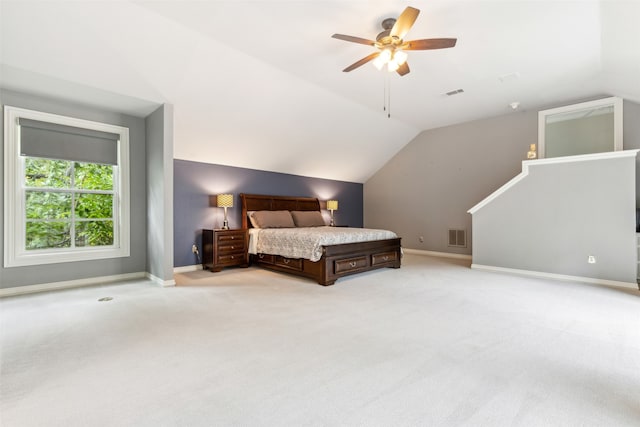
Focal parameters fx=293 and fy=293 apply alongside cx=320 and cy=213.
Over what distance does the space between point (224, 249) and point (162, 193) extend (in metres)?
1.44

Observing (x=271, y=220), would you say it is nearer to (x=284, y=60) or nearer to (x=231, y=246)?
(x=231, y=246)

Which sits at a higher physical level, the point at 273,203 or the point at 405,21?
the point at 405,21

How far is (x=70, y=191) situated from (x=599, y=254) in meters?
7.55

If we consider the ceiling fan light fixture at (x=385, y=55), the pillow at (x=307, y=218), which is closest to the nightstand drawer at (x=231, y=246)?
the pillow at (x=307, y=218)

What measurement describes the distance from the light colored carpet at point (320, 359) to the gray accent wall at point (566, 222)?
83 cm

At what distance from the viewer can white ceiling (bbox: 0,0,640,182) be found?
289 centimetres

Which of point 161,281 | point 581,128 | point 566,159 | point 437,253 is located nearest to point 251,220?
point 161,281

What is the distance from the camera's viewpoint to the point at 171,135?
13.6ft

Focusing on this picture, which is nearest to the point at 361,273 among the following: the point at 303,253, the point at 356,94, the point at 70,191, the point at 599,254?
the point at 303,253

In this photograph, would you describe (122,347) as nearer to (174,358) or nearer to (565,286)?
(174,358)

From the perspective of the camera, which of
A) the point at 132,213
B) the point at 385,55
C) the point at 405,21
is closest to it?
the point at 405,21

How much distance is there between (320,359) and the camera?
6.59 feet

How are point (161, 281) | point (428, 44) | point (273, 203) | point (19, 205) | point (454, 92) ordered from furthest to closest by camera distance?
point (273, 203)
point (454, 92)
point (161, 281)
point (19, 205)
point (428, 44)

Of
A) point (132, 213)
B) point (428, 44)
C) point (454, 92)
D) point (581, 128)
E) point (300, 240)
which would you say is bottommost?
point (300, 240)
